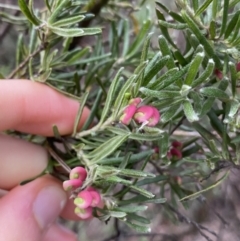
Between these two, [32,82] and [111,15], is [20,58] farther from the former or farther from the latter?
[111,15]

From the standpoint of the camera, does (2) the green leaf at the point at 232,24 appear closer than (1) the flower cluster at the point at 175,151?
Yes

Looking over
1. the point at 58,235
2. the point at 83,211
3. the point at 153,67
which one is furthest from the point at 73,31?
the point at 58,235

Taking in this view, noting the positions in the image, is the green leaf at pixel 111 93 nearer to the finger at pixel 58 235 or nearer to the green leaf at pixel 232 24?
the green leaf at pixel 232 24

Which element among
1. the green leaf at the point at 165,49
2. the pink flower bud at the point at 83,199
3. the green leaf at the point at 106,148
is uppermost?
the green leaf at the point at 165,49

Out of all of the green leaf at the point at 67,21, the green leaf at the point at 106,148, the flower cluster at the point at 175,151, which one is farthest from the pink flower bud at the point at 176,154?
the green leaf at the point at 67,21

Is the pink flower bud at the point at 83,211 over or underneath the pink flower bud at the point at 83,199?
underneath

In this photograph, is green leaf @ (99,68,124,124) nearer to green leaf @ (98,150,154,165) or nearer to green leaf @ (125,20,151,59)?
green leaf @ (98,150,154,165)

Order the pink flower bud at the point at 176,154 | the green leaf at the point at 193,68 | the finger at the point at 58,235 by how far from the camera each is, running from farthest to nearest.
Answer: the finger at the point at 58,235, the pink flower bud at the point at 176,154, the green leaf at the point at 193,68

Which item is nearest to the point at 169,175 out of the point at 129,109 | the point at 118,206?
the point at 118,206
